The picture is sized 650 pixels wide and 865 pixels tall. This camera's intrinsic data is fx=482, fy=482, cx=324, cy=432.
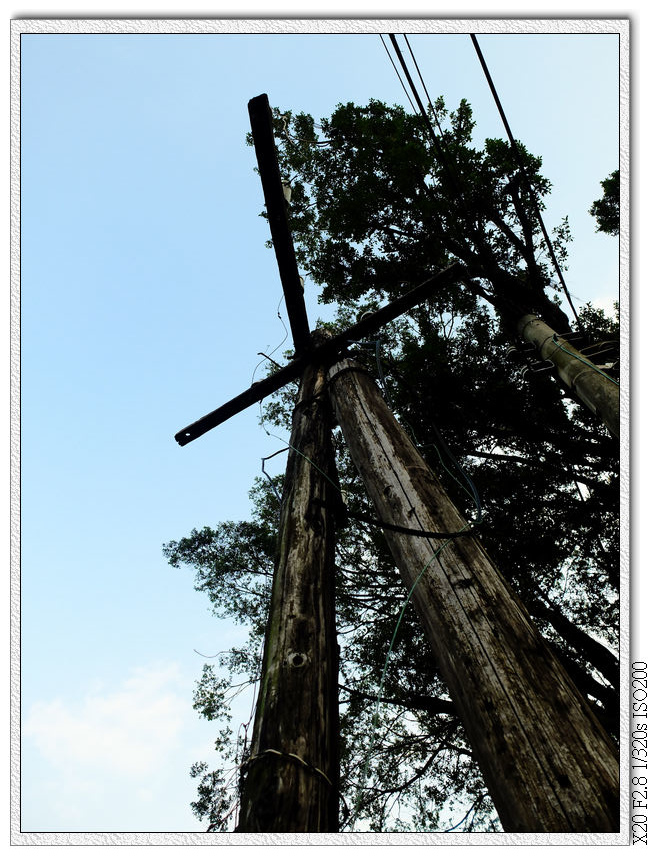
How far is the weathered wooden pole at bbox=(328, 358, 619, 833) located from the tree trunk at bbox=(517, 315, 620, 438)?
2.98m

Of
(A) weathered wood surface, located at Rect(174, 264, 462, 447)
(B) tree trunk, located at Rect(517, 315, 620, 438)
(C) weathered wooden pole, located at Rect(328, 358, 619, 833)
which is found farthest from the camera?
(B) tree trunk, located at Rect(517, 315, 620, 438)

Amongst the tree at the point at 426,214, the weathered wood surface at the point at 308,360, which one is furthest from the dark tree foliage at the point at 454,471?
the weathered wood surface at the point at 308,360

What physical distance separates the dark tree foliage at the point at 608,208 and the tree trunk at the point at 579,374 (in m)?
4.19

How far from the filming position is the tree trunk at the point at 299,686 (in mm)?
1151

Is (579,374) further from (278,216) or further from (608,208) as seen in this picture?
(608,208)

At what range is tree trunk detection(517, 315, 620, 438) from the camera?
Result: 421 cm

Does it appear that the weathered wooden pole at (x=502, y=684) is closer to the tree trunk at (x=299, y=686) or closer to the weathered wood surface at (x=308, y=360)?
the tree trunk at (x=299, y=686)

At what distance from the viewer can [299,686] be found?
1413 millimetres

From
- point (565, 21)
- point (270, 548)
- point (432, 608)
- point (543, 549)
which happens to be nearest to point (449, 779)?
point (543, 549)

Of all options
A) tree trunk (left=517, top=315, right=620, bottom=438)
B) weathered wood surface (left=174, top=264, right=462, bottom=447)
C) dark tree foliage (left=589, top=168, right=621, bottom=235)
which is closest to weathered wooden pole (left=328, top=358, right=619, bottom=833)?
weathered wood surface (left=174, top=264, right=462, bottom=447)

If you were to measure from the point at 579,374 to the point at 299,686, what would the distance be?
4.54 metres

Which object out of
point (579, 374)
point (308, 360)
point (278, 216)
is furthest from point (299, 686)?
point (579, 374)

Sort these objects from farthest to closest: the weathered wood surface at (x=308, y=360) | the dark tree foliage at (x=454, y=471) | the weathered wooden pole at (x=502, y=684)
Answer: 1. the dark tree foliage at (x=454, y=471)
2. the weathered wood surface at (x=308, y=360)
3. the weathered wooden pole at (x=502, y=684)

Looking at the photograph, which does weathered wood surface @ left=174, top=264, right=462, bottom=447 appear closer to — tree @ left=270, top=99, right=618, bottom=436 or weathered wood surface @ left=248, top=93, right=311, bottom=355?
weathered wood surface @ left=248, top=93, right=311, bottom=355
